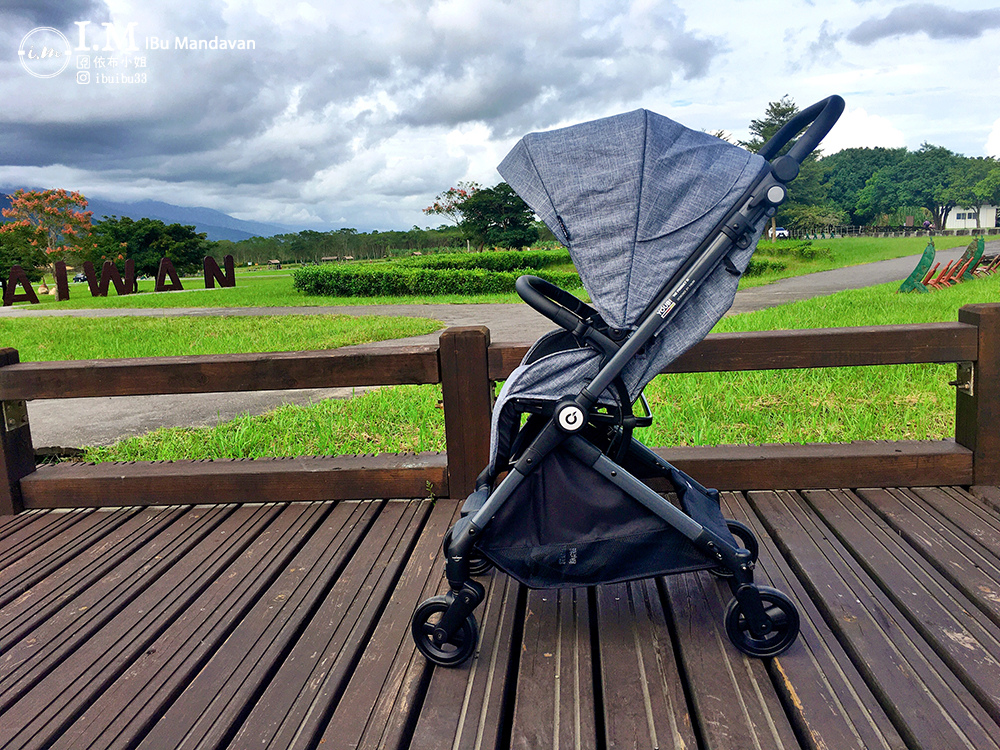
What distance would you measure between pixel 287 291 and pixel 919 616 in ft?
61.0

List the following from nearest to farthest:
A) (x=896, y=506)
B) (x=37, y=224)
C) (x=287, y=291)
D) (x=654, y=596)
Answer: (x=654, y=596), (x=896, y=506), (x=287, y=291), (x=37, y=224)

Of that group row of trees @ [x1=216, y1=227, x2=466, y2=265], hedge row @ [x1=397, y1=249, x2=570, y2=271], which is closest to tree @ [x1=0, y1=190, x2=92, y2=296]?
row of trees @ [x1=216, y1=227, x2=466, y2=265]

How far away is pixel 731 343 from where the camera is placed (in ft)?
9.56

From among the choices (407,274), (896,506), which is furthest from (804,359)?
(407,274)

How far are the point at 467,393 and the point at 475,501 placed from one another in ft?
2.40

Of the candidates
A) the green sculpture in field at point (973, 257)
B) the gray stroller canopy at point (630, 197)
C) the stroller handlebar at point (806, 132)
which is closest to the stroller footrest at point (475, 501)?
the gray stroller canopy at point (630, 197)

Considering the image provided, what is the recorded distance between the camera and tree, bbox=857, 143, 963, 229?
274ft

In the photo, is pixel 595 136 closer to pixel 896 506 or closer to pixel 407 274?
pixel 896 506

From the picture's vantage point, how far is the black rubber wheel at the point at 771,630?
1951 mm

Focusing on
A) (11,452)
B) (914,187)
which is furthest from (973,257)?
(914,187)

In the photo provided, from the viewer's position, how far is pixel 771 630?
76.9 inches

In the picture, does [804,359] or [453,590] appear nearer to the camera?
[453,590]

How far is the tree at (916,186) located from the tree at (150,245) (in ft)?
267

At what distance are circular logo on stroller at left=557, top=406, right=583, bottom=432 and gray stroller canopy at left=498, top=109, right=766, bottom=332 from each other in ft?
0.84
